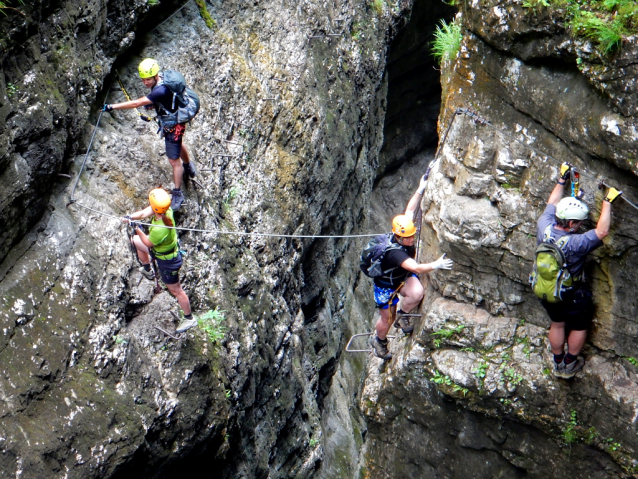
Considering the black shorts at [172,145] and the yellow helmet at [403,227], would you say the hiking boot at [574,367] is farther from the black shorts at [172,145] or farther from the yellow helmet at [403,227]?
the black shorts at [172,145]

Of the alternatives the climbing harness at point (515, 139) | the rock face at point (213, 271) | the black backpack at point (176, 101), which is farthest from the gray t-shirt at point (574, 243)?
the black backpack at point (176, 101)

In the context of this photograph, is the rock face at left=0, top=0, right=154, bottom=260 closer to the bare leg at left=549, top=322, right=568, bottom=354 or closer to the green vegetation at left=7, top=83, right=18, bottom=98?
the green vegetation at left=7, top=83, right=18, bottom=98

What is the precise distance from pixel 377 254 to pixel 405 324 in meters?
1.56

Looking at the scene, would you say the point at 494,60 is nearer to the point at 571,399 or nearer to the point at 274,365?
the point at 571,399

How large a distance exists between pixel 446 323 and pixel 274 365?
9.36 ft

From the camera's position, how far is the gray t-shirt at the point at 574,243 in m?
5.55

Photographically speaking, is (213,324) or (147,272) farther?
(213,324)

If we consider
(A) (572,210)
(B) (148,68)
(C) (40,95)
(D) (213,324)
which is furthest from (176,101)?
(A) (572,210)

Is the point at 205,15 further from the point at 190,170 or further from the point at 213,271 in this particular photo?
the point at 213,271

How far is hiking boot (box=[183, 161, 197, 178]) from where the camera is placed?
300 inches

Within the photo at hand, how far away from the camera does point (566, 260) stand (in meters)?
5.71

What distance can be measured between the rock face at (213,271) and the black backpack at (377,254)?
2.01m

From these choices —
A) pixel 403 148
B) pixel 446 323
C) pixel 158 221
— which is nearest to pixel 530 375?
pixel 446 323

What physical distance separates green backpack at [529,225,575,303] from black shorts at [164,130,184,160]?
4.43m
